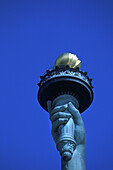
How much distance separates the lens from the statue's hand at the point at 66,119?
23.0 m

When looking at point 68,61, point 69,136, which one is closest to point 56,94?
point 68,61

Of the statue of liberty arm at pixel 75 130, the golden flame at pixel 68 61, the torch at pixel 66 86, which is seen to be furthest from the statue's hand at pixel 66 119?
the golden flame at pixel 68 61

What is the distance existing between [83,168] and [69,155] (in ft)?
3.98

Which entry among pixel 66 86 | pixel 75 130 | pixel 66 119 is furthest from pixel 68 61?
pixel 75 130

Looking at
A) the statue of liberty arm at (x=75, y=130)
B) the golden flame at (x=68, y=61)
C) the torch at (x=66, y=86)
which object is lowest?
the statue of liberty arm at (x=75, y=130)

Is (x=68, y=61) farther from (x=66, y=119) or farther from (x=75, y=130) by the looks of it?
(x=75, y=130)

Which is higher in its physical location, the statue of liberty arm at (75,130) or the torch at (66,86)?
the torch at (66,86)

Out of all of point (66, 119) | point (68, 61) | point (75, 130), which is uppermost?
point (68, 61)

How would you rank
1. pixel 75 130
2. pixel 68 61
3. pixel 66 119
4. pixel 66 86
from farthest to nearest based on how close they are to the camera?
pixel 68 61 < pixel 66 86 < pixel 75 130 < pixel 66 119

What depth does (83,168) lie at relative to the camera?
2158cm

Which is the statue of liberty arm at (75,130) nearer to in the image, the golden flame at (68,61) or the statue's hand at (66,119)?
the statue's hand at (66,119)

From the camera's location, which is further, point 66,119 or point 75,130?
point 75,130

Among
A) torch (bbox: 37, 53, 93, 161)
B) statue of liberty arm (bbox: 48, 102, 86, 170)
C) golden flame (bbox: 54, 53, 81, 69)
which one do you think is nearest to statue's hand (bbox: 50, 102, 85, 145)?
statue of liberty arm (bbox: 48, 102, 86, 170)

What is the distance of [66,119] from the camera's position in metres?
23.0
